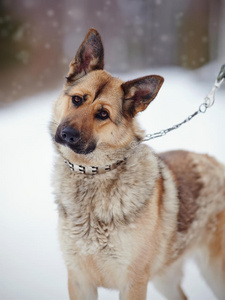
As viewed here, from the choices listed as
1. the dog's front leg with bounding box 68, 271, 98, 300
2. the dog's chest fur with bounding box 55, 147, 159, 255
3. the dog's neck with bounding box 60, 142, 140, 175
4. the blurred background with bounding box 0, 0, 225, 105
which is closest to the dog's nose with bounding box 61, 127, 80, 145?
the dog's neck with bounding box 60, 142, 140, 175

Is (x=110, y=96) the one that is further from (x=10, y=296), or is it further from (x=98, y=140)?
(x=10, y=296)

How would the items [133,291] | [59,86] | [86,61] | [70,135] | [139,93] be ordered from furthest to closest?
[59,86]
[86,61]
[139,93]
[133,291]
[70,135]

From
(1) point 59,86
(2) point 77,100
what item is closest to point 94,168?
(2) point 77,100

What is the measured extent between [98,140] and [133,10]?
372 inches

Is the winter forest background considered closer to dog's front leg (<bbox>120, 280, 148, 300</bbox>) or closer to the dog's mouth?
dog's front leg (<bbox>120, 280, 148, 300</bbox>)

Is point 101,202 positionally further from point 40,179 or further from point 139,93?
point 40,179

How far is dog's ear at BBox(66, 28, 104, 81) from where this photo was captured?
230 cm

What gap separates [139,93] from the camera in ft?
7.38

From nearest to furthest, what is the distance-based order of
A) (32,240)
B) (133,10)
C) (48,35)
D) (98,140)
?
(98,140)
(32,240)
(48,35)
(133,10)

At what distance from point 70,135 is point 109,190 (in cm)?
47

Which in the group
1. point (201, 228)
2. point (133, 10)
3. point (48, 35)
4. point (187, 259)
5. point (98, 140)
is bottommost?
point (187, 259)

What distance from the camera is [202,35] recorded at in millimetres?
10664

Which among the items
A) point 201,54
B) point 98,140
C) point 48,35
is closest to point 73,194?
point 98,140

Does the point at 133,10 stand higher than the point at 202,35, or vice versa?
the point at 133,10
